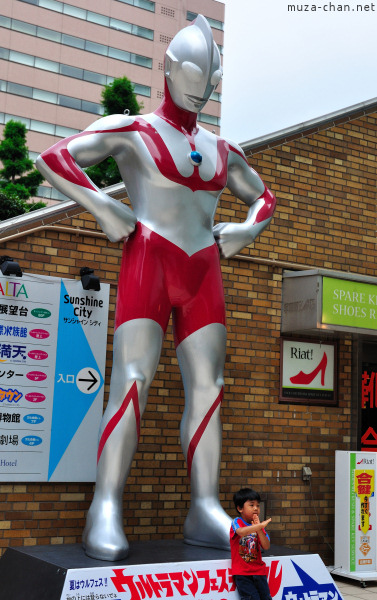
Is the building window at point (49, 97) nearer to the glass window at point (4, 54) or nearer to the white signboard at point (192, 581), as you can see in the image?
the glass window at point (4, 54)

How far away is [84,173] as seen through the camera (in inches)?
144

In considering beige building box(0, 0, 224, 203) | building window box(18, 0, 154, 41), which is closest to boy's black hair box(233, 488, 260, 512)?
beige building box(0, 0, 224, 203)

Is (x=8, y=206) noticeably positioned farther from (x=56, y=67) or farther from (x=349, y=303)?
(x=56, y=67)

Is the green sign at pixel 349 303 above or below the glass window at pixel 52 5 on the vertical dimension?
below

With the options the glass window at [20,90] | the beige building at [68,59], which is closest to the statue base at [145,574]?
the beige building at [68,59]

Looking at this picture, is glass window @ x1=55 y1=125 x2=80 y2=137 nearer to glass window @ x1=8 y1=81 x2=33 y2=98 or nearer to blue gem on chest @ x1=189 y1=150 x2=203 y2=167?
glass window @ x1=8 y1=81 x2=33 y2=98

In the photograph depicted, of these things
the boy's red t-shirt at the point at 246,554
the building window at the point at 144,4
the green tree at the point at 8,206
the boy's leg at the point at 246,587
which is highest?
the building window at the point at 144,4

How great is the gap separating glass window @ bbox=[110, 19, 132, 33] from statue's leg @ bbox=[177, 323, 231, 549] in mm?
36176

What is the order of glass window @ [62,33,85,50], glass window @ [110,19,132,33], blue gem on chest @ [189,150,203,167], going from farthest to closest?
glass window @ [110,19,132,33] → glass window @ [62,33,85,50] → blue gem on chest @ [189,150,203,167]

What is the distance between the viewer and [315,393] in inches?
251

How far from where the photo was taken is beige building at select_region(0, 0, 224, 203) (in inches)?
1346

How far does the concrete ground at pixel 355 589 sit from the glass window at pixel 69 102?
106 feet

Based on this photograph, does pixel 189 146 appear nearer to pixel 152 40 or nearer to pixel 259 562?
pixel 259 562

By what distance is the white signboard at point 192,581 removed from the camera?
309 cm
